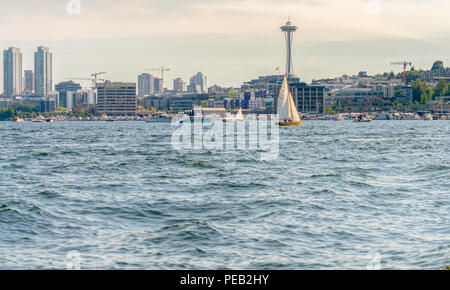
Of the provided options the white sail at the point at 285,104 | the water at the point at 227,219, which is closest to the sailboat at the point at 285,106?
the white sail at the point at 285,104

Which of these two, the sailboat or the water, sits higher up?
the sailboat

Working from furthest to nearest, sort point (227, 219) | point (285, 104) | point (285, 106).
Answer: point (285, 106)
point (285, 104)
point (227, 219)

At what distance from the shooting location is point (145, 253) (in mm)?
11312

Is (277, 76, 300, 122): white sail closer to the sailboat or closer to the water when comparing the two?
the sailboat

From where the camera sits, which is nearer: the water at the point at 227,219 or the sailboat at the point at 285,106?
the water at the point at 227,219

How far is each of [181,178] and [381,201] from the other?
33.4ft

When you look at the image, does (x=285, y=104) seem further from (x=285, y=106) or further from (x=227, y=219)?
(x=227, y=219)

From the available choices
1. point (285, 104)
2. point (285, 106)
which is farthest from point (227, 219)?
point (285, 106)

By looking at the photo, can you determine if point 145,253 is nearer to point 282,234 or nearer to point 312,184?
point 282,234

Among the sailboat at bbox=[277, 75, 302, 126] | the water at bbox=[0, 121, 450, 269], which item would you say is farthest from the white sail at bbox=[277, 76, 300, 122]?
the water at bbox=[0, 121, 450, 269]

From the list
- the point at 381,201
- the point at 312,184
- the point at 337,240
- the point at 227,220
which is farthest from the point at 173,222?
the point at 312,184

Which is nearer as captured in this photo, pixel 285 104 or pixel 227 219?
pixel 227 219

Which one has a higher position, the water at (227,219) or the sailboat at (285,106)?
the sailboat at (285,106)

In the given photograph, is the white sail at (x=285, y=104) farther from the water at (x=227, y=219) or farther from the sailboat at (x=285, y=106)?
the water at (x=227, y=219)
